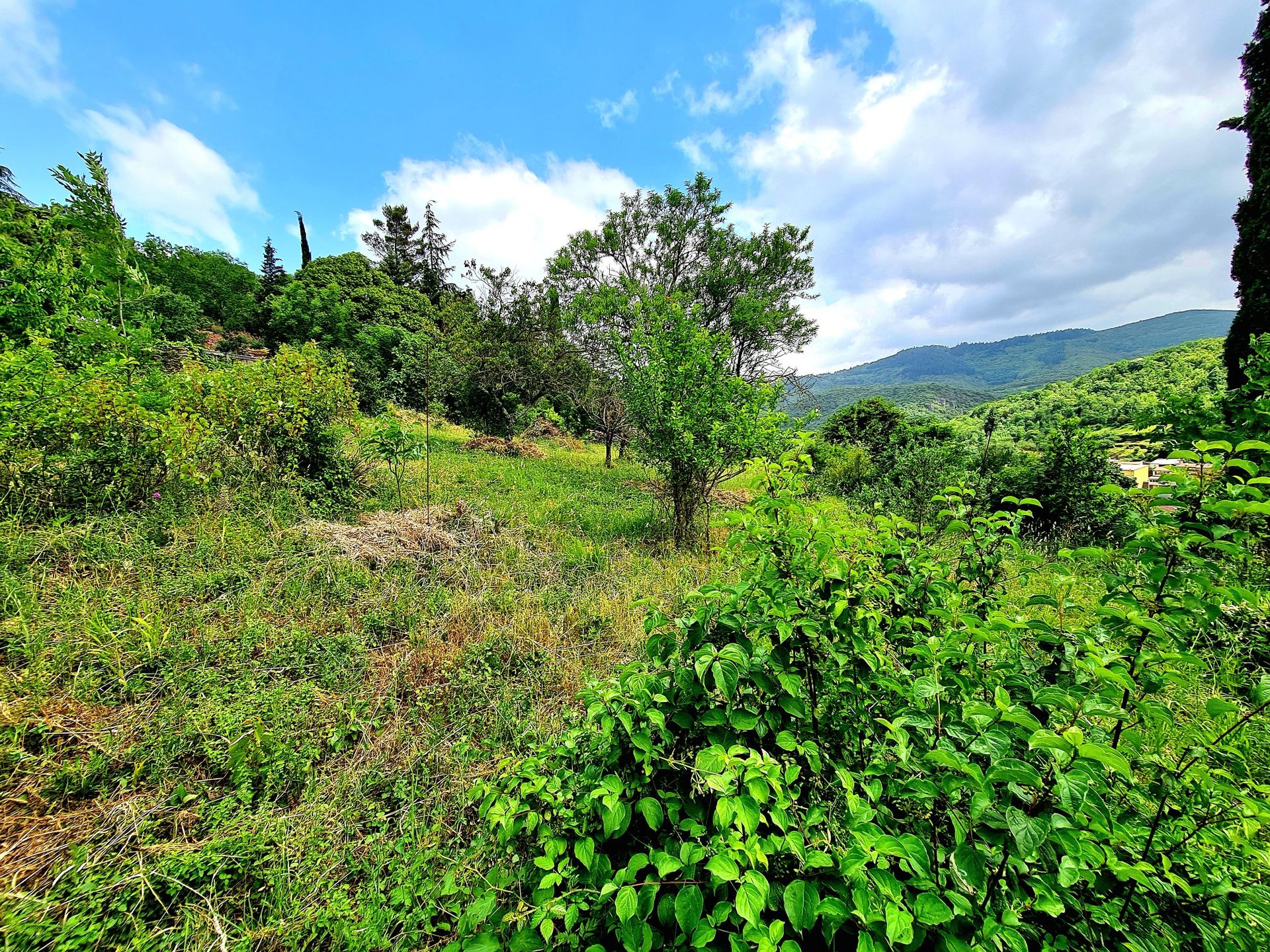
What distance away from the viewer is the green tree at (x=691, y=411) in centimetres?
633

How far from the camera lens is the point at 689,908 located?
106cm

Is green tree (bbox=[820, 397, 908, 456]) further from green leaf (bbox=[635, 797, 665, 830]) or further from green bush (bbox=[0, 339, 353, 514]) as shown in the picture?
green leaf (bbox=[635, 797, 665, 830])

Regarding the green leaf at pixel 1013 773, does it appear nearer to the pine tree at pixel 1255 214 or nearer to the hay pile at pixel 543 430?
the pine tree at pixel 1255 214

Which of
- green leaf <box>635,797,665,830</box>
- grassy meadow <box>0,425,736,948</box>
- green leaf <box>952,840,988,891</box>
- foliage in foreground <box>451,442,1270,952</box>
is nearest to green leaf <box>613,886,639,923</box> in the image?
foliage in foreground <box>451,442,1270,952</box>

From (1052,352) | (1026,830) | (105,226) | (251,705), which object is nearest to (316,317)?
(105,226)

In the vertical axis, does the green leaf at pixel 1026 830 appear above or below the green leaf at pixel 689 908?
above

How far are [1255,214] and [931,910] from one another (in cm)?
1600

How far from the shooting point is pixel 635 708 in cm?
143

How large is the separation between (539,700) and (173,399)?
17.4ft

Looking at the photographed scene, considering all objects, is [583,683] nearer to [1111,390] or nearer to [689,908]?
[689,908]

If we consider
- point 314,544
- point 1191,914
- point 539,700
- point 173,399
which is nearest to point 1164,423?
point 1191,914

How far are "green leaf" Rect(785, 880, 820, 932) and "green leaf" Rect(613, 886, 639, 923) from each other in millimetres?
371

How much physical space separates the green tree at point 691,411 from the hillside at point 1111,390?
29.6 feet

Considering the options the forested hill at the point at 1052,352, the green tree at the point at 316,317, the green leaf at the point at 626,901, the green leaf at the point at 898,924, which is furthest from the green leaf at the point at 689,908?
the forested hill at the point at 1052,352
